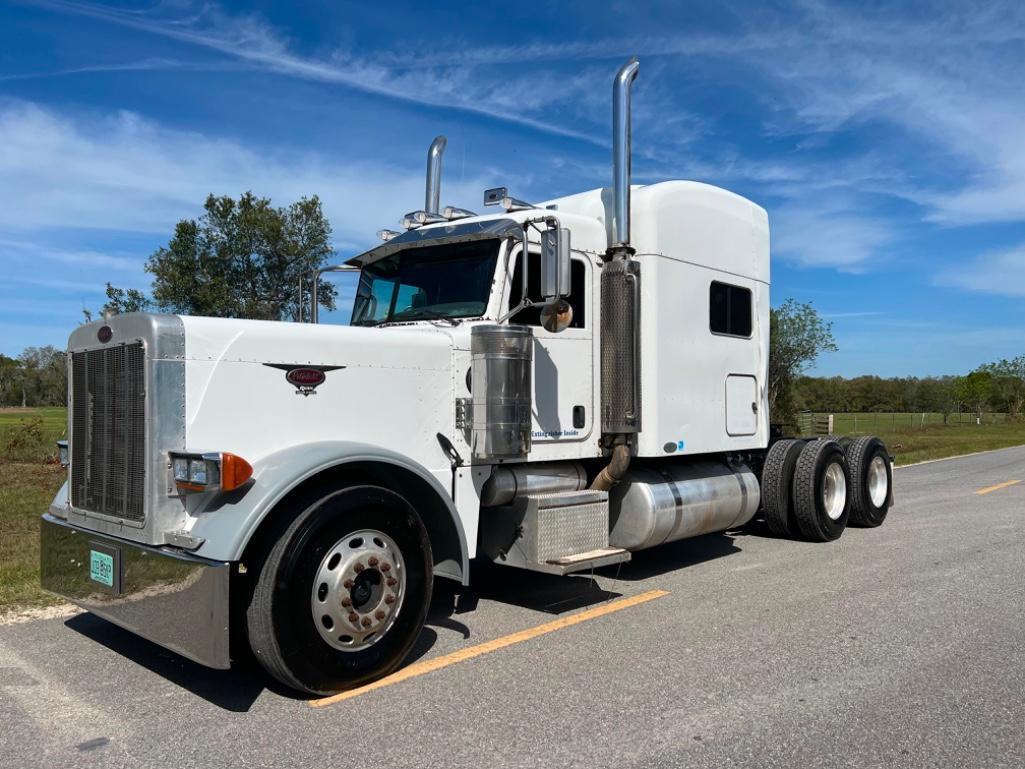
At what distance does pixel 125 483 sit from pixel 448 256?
9.07 ft

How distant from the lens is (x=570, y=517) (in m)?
5.83

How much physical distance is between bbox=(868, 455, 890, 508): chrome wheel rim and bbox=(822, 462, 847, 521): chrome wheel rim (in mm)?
533

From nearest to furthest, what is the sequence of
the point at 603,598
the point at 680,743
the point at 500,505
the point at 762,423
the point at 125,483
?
the point at 680,743 → the point at 125,483 → the point at 500,505 → the point at 603,598 → the point at 762,423

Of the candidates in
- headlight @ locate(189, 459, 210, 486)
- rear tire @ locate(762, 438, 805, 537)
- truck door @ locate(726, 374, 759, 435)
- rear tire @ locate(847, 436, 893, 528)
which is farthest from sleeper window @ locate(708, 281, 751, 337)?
headlight @ locate(189, 459, 210, 486)

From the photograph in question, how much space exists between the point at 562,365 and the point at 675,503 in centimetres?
164

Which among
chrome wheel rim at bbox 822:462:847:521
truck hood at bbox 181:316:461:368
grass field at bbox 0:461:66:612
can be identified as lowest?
grass field at bbox 0:461:66:612

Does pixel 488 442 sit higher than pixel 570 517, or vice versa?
pixel 488 442

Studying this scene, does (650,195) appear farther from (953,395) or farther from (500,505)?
(953,395)

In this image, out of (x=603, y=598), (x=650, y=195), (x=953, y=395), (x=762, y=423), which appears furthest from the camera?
(x=953, y=395)

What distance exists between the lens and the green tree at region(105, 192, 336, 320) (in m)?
25.4

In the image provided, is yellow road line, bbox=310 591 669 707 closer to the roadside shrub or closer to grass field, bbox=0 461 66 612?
grass field, bbox=0 461 66 612

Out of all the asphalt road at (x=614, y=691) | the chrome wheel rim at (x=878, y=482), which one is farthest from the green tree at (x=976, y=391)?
the asphalt road at (x=614, y=691)

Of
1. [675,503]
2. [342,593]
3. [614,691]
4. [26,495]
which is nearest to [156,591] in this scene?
[342,593]

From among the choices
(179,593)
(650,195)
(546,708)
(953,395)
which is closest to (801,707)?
(546,708)
